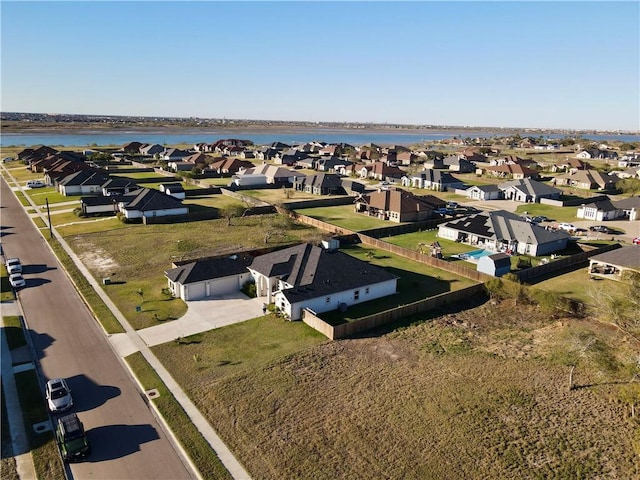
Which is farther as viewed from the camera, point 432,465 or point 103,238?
point 103,238

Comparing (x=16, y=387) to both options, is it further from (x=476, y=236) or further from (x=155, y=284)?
(x=476, y=236)

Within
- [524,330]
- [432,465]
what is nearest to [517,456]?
[432,465]

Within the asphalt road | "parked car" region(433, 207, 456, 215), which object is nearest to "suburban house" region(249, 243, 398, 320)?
the asphalt road

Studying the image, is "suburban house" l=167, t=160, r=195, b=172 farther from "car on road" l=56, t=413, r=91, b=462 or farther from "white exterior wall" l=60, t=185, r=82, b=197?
"car on road" l=56, t=413, r=91, b=462

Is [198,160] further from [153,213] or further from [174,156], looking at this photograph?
[153,213]

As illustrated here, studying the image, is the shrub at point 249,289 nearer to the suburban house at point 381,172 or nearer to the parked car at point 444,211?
the parked car at point 444,211

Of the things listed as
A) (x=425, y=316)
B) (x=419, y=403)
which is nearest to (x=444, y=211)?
(x=425, y=316)
